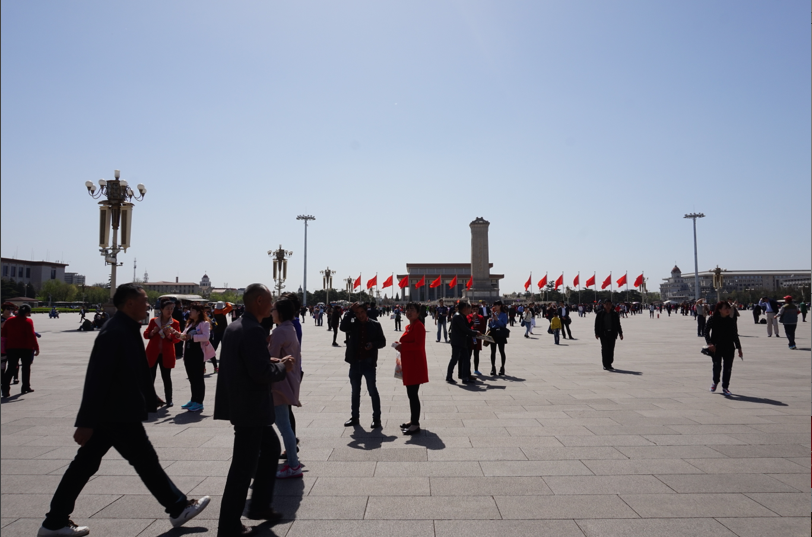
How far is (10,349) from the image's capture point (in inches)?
350

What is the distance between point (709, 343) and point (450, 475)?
610cm

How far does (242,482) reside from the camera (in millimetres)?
3494

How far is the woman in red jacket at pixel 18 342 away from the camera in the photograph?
8.81 metres

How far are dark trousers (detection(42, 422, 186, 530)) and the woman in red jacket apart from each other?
21.4ft

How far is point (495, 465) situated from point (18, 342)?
823cm

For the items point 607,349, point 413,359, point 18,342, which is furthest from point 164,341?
point 607,349

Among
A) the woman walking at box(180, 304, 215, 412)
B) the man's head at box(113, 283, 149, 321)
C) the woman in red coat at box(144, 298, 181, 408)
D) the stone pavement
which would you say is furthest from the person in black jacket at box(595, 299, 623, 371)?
the man's head at box(113, 283, 149, 321)

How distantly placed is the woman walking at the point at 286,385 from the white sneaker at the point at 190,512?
36.1 inches

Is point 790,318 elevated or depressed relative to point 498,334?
→ elevated

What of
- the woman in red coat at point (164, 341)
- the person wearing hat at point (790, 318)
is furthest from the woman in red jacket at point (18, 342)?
the person wearing hat at point (790, 318)

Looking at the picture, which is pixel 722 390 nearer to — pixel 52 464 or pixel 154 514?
pixel 154 514

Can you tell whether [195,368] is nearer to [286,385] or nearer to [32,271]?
[286,385]

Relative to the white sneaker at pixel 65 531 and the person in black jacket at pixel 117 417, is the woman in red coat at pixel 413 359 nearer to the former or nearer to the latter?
the person in black jacket at pixel 117 417

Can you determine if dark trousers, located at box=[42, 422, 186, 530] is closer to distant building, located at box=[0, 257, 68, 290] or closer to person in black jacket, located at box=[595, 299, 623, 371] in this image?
person in black jacket, located at box=[595, 299, 623, 371]
